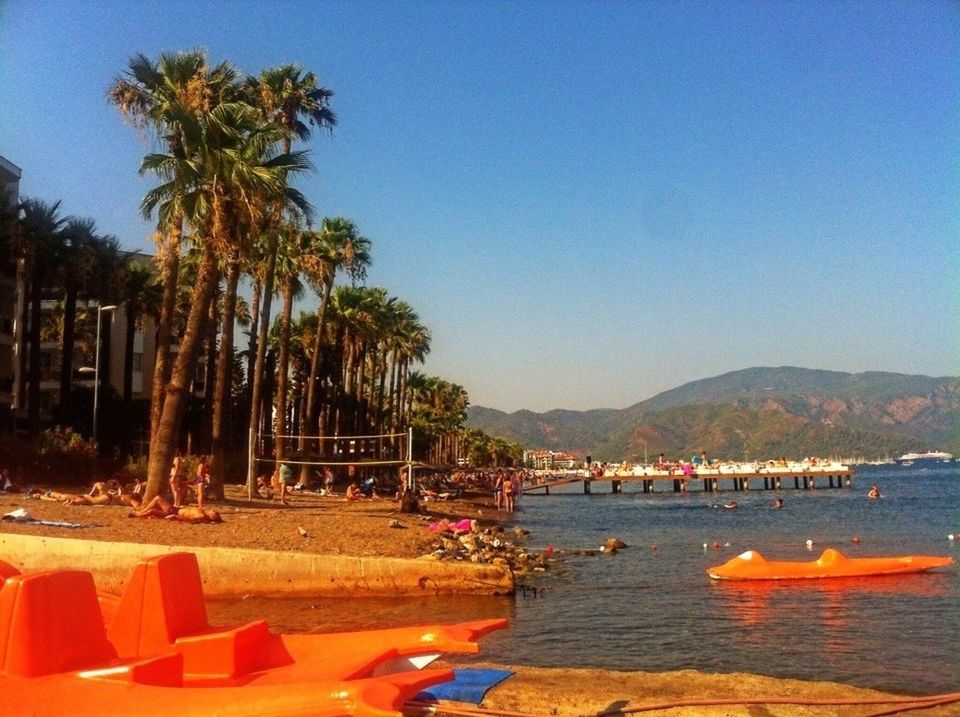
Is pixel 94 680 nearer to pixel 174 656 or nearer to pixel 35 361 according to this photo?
pixel 174 656

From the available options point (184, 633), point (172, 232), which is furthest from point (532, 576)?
point (184, 633)

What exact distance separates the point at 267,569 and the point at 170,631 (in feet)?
31.7

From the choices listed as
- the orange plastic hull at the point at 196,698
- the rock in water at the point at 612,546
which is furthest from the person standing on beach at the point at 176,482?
the orange plastic hull at the point at 196,698

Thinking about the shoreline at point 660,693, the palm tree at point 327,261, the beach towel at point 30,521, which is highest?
the palm tree at point 327,261

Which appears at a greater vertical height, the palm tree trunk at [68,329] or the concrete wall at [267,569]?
the palm tree trunk at [68,329]

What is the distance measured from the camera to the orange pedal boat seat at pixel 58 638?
5.77m

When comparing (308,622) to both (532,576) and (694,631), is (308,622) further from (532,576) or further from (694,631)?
(532,576)

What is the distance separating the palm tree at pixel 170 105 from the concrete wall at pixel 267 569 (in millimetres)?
9085

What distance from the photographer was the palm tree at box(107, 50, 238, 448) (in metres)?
22.4

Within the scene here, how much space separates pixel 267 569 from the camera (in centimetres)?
1627

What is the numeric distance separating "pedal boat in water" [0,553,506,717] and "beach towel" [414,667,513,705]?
26 cm

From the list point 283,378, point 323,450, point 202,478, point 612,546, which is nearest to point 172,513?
point 202,478

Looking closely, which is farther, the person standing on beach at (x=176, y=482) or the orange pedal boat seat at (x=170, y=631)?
the person standing on beach at (x=176, y=482)

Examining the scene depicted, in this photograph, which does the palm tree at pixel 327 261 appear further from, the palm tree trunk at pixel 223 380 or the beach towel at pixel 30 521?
the beach towel at pixel 30 521
